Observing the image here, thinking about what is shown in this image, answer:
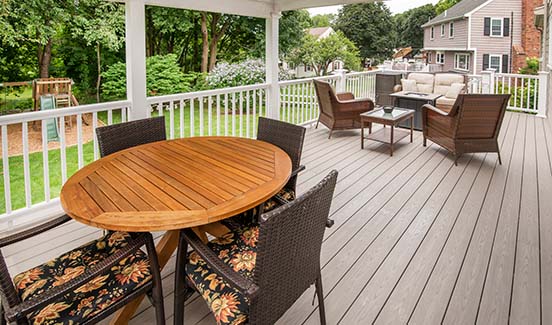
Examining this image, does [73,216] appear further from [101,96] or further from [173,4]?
[101,96]

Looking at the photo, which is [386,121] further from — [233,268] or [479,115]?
[233,268]

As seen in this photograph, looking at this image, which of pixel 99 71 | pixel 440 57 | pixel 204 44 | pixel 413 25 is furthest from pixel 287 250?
pixel 413 25

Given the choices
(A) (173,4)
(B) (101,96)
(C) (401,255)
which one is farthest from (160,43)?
(C) (401,255)

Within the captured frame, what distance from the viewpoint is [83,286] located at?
164 cm

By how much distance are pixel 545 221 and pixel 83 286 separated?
3567 mm

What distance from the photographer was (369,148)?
579 cm

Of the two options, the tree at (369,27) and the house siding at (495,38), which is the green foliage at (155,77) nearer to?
the house siding at (495,38)

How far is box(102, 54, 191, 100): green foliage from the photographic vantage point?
10.5 m

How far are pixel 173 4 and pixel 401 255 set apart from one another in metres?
3.41

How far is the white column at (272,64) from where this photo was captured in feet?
18.5

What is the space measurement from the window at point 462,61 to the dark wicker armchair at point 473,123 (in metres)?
18.2

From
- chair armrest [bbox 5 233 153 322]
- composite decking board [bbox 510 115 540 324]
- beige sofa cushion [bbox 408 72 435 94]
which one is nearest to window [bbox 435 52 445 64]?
beige sofa cushion [bbox 408 72 435 94]

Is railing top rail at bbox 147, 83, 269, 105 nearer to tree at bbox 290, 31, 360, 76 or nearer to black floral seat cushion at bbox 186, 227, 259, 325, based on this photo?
black floral seat cushion at bbox 186, 227, 259, 325

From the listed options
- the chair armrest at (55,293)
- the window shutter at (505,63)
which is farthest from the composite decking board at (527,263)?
the window shutter at (505,63)
